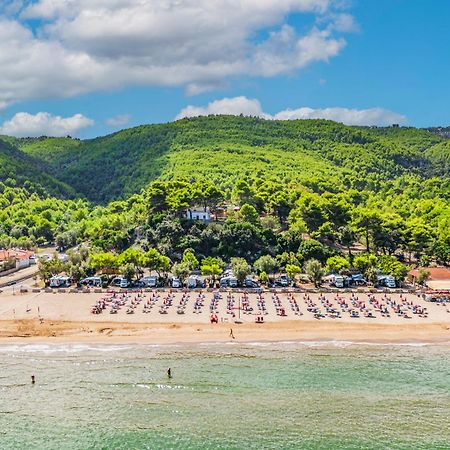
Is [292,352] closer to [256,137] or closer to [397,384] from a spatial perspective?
[397,384]

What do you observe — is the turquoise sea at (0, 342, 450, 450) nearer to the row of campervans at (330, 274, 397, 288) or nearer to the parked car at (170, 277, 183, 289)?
the parked car at (170, 277, 183, 289)

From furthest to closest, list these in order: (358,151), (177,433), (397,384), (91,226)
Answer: (358,151) < (91,226) < (397,384) < (177,433)

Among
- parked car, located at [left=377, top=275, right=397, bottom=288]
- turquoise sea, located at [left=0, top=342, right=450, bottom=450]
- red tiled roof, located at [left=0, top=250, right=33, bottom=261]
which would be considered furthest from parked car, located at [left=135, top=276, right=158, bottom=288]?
parked car, located at [left=377, top=275, right=397, bottom=288]

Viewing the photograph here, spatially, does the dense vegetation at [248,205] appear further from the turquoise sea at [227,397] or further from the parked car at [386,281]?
the turquoise sea at [227,397]

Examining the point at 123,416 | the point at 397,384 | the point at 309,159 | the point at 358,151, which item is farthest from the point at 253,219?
the point at 358,151

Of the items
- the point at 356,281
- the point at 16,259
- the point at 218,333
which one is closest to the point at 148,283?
the point at 218,333

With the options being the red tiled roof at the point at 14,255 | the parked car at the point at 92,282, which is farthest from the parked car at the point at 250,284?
the red tiled roof at the point at 14,255

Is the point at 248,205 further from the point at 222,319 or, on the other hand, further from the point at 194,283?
the point at 222,319
